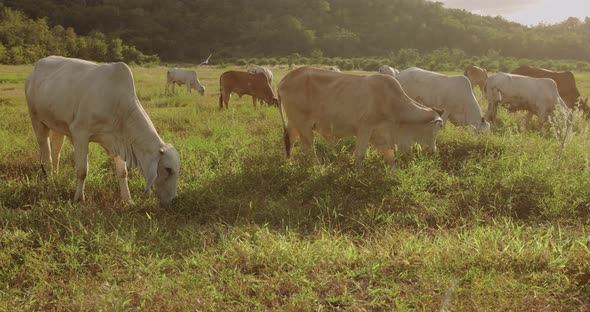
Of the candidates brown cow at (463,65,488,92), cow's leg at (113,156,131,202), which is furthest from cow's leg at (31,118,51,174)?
brown cow at (463,65,488,92)

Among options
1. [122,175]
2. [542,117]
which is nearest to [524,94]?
[542,117]

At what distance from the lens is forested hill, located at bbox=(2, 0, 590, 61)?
200 ft

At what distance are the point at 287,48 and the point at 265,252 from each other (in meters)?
64.1

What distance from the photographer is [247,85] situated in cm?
1382

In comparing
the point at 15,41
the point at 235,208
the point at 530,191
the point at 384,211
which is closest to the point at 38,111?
the point at 235,208

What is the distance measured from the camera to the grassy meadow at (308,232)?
303cm

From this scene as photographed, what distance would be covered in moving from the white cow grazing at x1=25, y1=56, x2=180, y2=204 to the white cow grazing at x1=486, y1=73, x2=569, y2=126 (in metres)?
7.72

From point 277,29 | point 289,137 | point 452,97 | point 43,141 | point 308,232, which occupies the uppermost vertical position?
point 277,29

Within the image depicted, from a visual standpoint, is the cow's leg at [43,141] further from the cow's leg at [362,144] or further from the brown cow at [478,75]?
the brown cow at [478,75]

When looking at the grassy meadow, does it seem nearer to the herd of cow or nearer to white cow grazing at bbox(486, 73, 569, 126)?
the herd of cow

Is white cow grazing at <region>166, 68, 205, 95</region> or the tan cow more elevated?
the tan cow

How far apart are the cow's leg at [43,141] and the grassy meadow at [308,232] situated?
15 cm

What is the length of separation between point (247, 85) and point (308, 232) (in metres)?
10.1

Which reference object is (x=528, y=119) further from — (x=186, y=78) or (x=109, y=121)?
(x=186, y=78)
